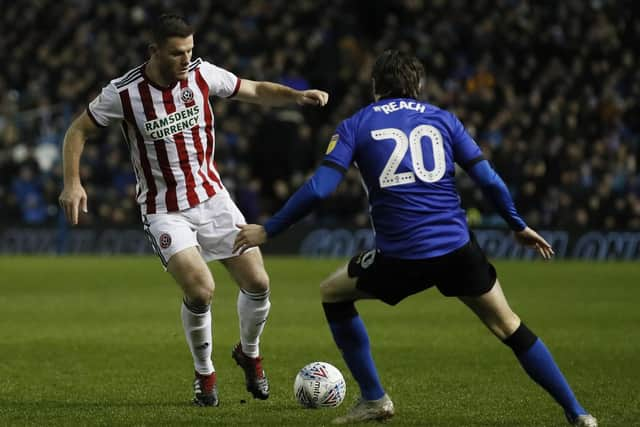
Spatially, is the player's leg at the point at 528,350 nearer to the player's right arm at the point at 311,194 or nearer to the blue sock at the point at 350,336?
the blue sock at the point at 350,336

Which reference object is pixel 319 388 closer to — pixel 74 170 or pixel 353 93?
pixel 74 170

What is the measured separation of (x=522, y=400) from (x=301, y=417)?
1585 mm

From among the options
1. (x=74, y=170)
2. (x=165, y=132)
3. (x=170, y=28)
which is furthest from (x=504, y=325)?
(x=74, y=170)

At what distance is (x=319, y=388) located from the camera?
24.4 ft

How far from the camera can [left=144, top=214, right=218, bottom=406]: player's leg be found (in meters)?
7.47

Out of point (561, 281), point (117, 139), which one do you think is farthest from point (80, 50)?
point (561, 281)

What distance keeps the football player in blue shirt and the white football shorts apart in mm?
1311

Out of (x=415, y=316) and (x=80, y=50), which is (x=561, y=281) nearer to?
(x=415, y=316)

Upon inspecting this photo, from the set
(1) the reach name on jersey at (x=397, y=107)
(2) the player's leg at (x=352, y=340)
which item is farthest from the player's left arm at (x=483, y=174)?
(2) the player's leg at (x=352, y=340)

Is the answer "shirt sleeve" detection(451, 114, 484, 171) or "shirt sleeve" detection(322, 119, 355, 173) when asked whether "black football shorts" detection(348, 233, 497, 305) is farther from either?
"shirt sleeve" detection(322, 119, 355, 173)

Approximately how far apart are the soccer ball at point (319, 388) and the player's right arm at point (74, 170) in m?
1.74

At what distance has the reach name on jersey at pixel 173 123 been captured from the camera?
24.7 feet

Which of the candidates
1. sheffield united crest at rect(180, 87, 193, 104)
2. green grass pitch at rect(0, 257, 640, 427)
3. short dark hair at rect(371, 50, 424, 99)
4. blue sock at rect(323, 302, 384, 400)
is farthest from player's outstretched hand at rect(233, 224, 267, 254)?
sheffield united crest at rect(180, 87, 193, 104)

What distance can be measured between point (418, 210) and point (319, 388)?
5.40ft
